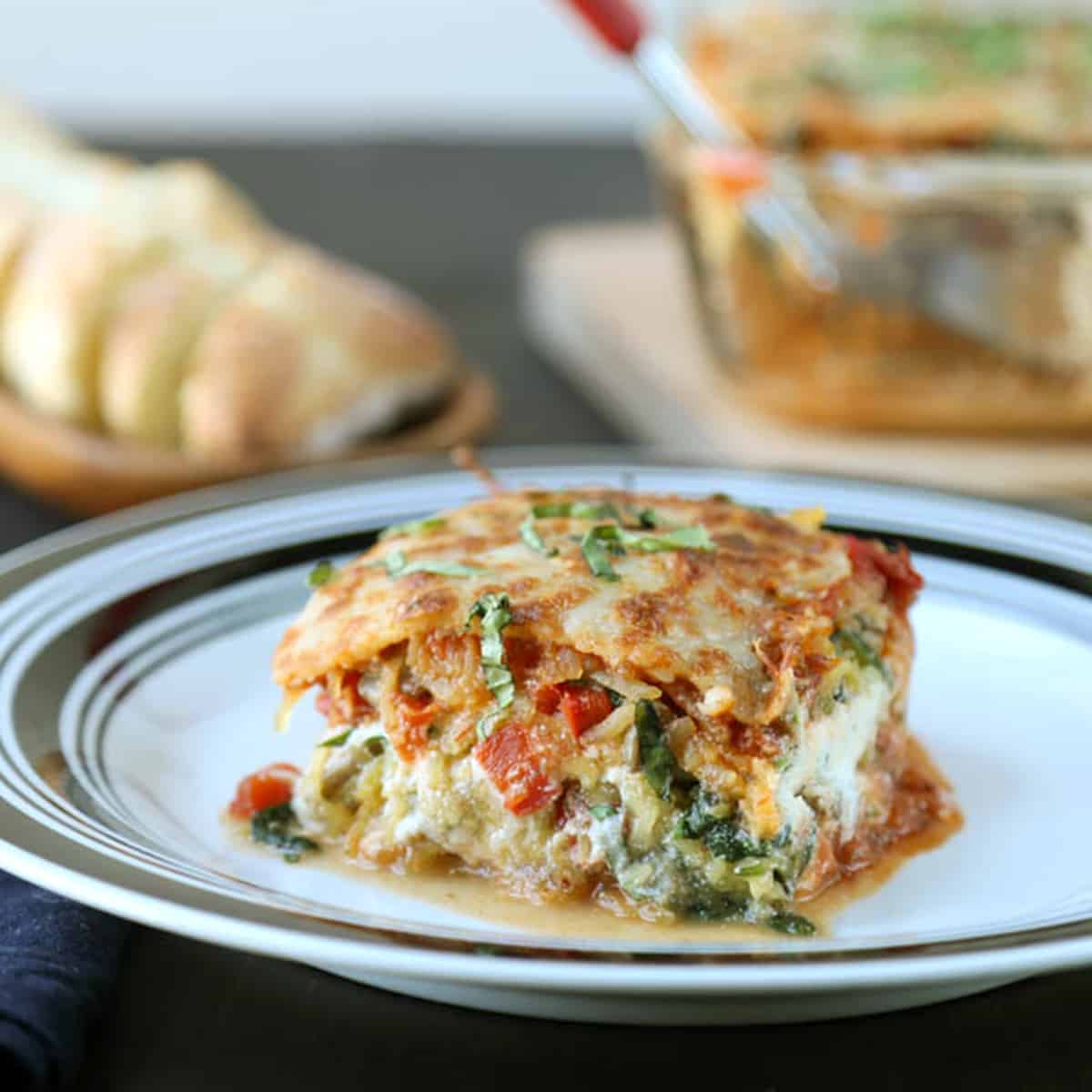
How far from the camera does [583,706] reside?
2.08 metres

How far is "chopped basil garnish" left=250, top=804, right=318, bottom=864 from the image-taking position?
2176 mm

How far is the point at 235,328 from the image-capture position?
12.5 ft

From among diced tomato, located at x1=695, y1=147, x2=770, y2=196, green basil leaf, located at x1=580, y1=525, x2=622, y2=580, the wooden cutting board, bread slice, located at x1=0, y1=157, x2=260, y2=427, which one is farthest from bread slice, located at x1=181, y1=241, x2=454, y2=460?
green basil leaf, located at x1=580, y1=525, x2=622, y2=580

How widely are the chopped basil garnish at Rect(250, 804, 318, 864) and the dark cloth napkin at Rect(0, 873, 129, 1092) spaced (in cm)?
21

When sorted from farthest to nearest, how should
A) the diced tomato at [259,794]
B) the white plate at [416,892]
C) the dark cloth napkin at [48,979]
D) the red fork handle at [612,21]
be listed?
the red fork handle at [612,21] → the diced tomato at [259,794] → the dark cloth napkin at [48,979] → the white plate at [416,892]

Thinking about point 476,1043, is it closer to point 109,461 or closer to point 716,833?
point 716,833

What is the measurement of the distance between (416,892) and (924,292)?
7.30 feet

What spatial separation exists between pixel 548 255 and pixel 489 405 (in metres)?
1.30

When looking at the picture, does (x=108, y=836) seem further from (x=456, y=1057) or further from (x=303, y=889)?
(x=456, y=1057)

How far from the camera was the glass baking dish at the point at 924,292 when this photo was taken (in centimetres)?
380

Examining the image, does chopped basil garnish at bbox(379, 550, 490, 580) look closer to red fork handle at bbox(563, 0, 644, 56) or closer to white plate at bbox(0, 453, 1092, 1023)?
white plate at bbox(0, 453, 1092, 1023)

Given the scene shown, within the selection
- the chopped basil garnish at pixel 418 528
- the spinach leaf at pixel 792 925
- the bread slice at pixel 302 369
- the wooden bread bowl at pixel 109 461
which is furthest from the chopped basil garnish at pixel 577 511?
the bread slice at pixel 302 369

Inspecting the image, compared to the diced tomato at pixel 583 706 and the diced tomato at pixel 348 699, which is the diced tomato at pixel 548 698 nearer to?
the diced tomato at pixel 583 706

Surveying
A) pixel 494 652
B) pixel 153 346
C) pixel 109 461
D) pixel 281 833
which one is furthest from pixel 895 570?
pixel 153 346
